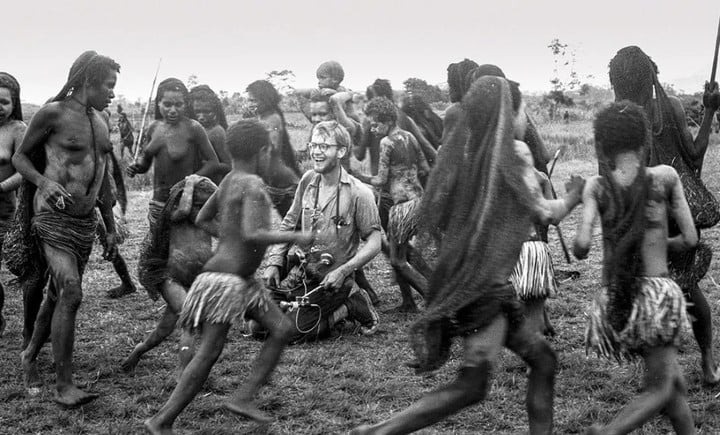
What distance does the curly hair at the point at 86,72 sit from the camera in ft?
16.3

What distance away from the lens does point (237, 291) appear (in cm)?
413

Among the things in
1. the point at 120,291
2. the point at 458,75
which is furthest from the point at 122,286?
the point at 458,75

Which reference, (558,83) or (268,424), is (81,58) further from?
(558,83)

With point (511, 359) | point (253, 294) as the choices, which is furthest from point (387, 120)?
point (253, 294)

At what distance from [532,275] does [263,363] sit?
5.67 ft

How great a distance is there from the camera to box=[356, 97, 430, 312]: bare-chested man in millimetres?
6762

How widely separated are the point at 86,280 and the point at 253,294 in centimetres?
463

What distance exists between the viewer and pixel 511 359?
5426mm

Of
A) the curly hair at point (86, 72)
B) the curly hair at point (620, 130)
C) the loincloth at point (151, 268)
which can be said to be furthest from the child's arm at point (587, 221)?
the curly hair at point (86, 72)

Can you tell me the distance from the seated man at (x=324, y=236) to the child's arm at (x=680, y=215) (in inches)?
97.3

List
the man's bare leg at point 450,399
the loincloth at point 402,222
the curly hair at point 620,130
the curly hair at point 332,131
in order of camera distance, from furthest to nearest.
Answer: the loincloth at point 402,222, the curly hair at point 332,131, the curly hair at point 620,130, the man's bare leg at point 450,399

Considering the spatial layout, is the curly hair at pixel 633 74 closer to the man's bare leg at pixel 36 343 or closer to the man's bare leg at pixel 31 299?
the man's bare leg at pixel 36 343

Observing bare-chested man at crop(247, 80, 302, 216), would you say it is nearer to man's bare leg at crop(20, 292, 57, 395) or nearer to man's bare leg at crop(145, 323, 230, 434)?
man's bare leg at crop(20, 292, 57, 395)

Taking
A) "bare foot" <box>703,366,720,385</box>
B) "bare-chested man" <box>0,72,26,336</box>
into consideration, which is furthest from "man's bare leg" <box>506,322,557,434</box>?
"bare-chested man" <box>0,72,26,336</box>
